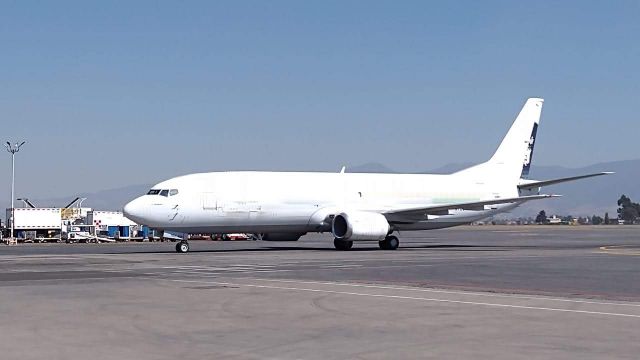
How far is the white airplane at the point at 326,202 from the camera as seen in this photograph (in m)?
45.8

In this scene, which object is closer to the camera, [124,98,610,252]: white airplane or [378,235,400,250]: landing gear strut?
[124,98,610,252]: white airplane

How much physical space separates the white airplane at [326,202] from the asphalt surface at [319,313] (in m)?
16.1

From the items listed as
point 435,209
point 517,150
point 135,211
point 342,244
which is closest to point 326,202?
point 342,244

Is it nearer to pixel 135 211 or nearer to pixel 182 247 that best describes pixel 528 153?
pixel 182 247

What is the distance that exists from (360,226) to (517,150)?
16912mm

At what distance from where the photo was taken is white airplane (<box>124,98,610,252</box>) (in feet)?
150

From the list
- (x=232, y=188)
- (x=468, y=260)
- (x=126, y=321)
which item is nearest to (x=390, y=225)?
(x=232, y=188)

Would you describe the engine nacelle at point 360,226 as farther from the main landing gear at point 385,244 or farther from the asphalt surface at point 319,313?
the asphalt surface at point 319,313

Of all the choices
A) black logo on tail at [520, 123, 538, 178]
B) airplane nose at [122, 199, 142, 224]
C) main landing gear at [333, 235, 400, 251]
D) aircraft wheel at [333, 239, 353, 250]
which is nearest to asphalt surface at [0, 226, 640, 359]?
airplane nose at [122, 199, 142, 224]

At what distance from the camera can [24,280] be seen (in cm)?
2489

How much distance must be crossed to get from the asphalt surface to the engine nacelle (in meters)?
18.4

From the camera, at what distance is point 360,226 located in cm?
4822

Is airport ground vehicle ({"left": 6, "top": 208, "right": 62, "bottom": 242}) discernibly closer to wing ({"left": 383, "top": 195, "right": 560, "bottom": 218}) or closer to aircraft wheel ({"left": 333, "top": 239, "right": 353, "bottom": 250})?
aircraft wheel ({"left": 333, "top": 239, "right": 353, "bottom": 250})

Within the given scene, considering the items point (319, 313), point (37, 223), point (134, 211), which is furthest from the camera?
point (37, 223)
